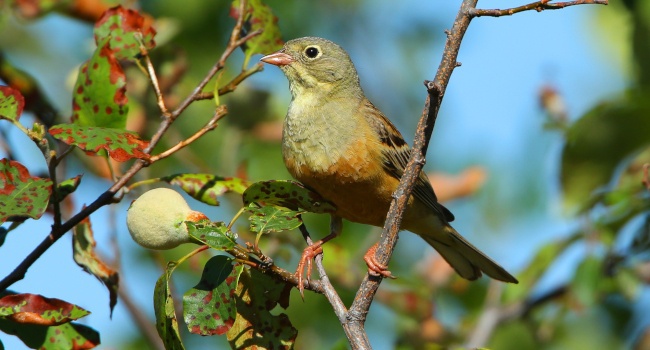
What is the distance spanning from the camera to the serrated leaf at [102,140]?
255 cm

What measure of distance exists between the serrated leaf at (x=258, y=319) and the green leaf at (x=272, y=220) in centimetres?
27

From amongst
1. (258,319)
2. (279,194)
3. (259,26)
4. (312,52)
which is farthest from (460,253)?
(258,319)

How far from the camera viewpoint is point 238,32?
3.17 metres

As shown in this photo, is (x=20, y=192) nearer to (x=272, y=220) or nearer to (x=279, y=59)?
(x=272, y=220)

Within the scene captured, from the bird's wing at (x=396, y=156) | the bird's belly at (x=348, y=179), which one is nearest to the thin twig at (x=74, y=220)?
the bird's belly at (x=348, y=179)

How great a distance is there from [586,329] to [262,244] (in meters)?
2.30

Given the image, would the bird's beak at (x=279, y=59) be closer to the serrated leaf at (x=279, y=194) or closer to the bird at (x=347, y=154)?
the bird at (x=347, y=154)

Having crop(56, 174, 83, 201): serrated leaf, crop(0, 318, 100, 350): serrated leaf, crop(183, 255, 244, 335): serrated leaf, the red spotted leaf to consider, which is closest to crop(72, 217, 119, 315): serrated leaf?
crop(0, 318, 100, 350): serrated leaf

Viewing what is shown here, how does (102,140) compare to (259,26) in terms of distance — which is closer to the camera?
(102,140)

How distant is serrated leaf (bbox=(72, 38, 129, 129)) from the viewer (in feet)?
9.41

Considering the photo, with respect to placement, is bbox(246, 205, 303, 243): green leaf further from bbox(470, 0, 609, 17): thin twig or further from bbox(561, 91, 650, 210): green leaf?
bbox(561, 91, 650, 210): green leaf

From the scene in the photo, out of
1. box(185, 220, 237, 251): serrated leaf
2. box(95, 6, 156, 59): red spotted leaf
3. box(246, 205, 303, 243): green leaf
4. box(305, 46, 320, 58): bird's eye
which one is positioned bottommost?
box(185, 220, 237, 251): serrated leaf

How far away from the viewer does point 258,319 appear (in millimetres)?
2863

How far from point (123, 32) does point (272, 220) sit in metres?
1.08
